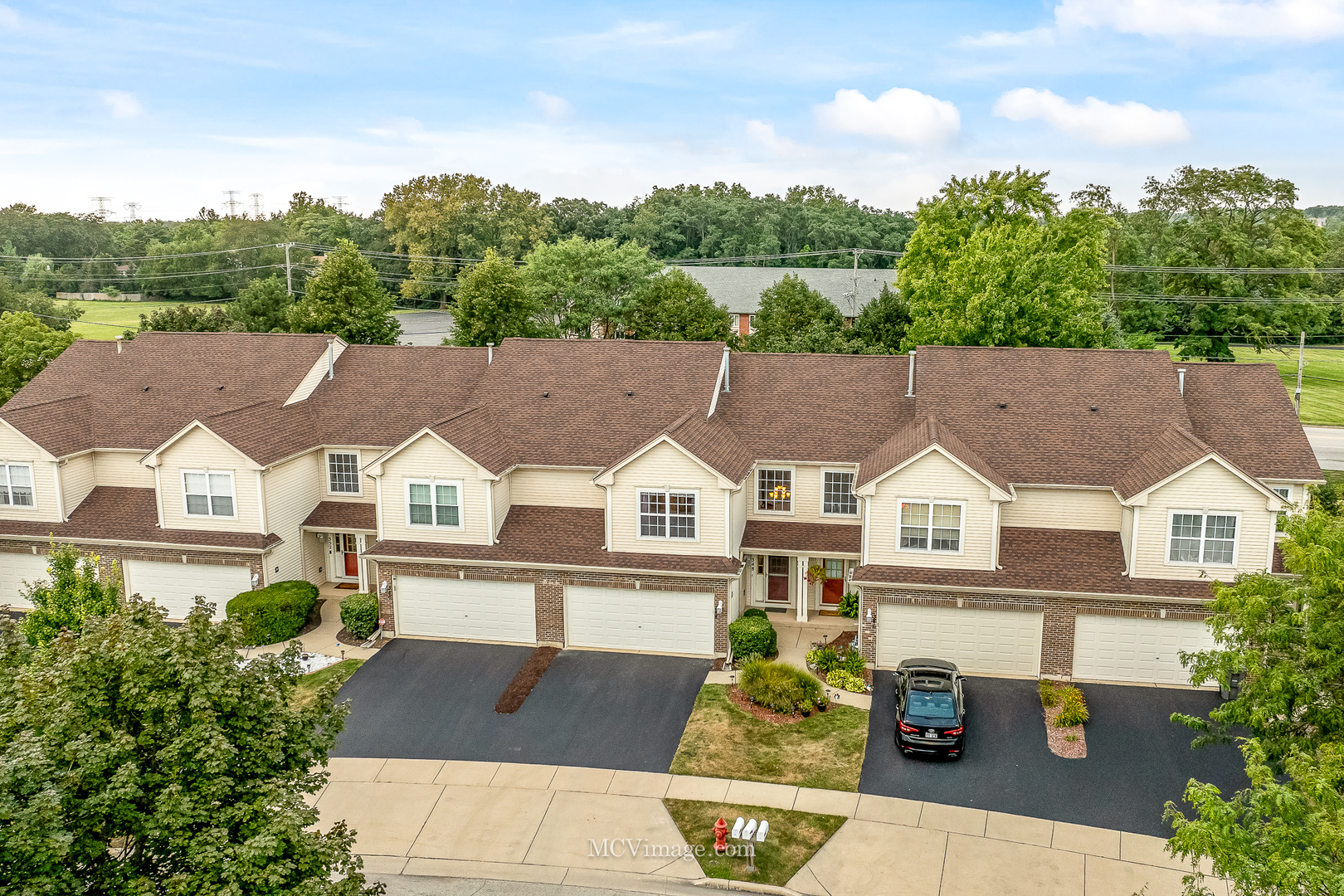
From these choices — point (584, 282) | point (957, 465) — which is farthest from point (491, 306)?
point (957, 465)

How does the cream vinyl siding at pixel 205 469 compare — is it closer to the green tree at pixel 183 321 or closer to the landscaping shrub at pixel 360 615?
the landscaping shrub at pixel 360 615

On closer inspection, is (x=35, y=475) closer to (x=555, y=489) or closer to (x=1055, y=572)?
(x=555, y=489)

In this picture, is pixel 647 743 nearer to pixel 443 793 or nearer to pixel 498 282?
pixel 443 793

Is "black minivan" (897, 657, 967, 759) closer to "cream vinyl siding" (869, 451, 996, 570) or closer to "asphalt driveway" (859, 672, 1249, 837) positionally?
"asphalt driveway" (859, 672, 1249, 837)

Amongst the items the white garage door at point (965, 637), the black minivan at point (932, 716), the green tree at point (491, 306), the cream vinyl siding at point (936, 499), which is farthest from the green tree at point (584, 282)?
the black minivan at point (932, 716)

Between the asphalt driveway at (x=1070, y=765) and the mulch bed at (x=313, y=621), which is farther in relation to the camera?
the mulch bed at (x=313, y=621)

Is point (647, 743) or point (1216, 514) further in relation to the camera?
point (1216, 514)

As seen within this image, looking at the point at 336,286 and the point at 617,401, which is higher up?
the point at 336,286

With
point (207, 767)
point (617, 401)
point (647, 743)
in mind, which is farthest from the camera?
point (617, 401)

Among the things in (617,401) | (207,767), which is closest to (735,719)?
(617,401)
